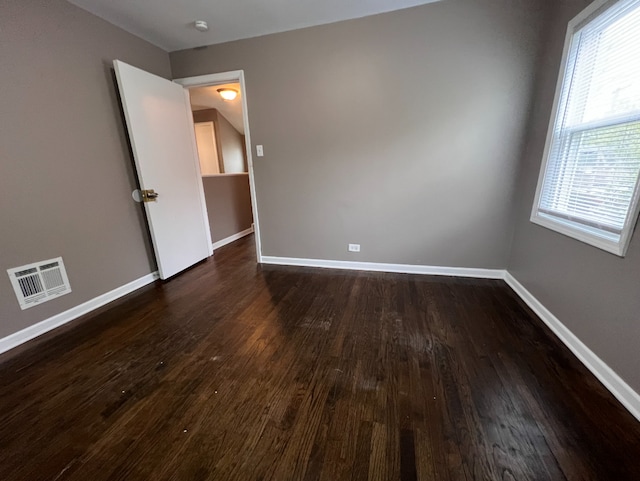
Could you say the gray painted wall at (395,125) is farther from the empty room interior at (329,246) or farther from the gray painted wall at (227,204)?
the gray painted wall at (227,204)

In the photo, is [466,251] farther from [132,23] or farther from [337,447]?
[132,23]

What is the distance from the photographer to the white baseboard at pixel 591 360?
1.26 metres

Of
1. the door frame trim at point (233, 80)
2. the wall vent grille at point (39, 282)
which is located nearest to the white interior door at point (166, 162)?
Result: the door frame trim at point (233, 80)

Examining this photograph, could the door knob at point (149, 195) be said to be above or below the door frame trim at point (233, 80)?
below

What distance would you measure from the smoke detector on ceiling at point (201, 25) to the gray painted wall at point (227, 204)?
180 centimetres

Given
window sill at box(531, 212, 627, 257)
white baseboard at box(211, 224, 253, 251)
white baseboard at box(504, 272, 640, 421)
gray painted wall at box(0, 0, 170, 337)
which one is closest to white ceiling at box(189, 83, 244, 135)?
gray painted wall at box(0, 0, 170, 337)

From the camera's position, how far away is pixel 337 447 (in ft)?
3.64

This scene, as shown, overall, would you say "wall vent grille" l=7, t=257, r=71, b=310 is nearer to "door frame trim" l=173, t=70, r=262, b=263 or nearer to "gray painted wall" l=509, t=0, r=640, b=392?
"door frame trim" l=173, t=70, r=262, b=263

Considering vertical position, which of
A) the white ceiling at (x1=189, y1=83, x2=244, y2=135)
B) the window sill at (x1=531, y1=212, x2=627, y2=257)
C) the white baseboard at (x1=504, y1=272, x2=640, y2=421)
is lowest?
the white baseboard at (x1=504, y1=272, x2=640, y2=421)

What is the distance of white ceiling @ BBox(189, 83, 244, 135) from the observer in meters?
4.29

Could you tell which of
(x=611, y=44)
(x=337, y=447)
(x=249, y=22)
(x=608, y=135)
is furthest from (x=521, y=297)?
(x=249, y=22)

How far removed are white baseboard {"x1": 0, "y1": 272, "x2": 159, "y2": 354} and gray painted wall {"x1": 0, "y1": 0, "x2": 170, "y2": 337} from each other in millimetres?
41

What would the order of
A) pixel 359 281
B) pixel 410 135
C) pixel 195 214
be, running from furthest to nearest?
pixel 195 214
pixel 359 281
pixel 410 135

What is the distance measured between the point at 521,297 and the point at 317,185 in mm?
2220
